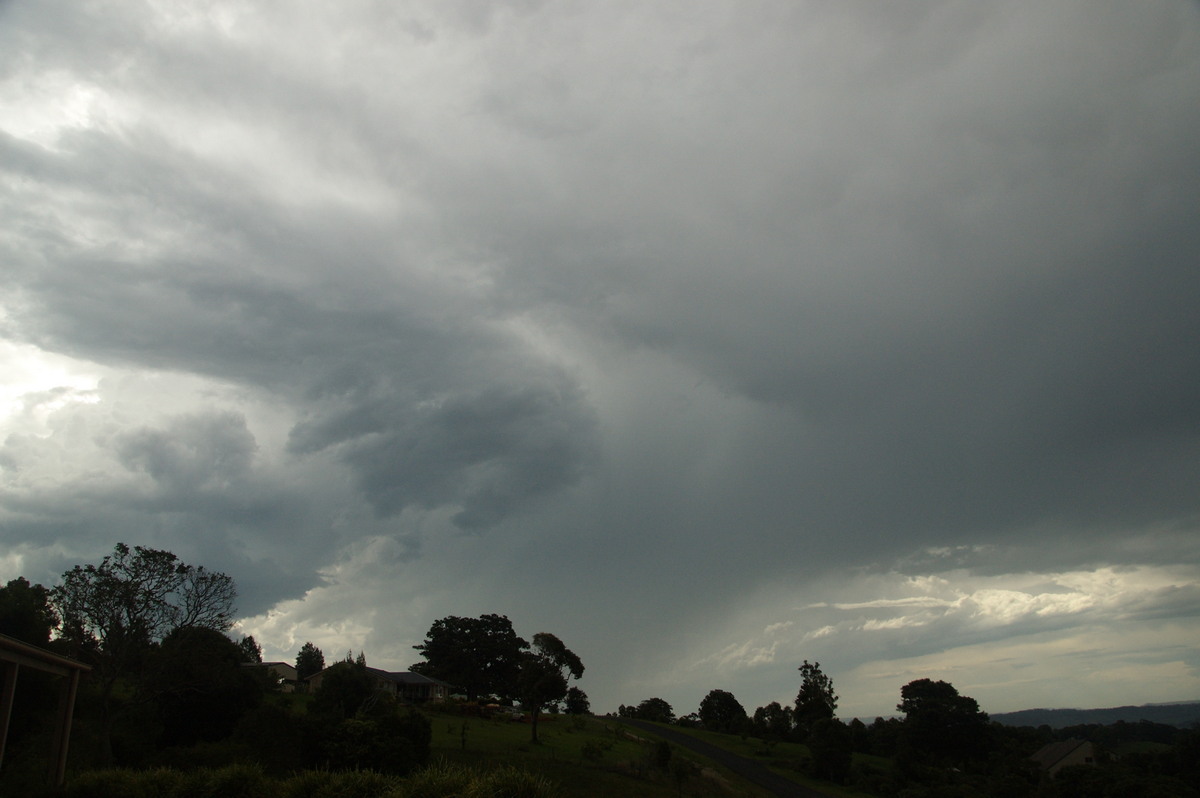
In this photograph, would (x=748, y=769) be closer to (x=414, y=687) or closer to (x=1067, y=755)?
(x=414, y=687)

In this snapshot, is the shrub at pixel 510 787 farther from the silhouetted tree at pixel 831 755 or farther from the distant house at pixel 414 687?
the distant house at pixel 414 687

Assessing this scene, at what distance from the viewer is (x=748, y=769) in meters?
74.3

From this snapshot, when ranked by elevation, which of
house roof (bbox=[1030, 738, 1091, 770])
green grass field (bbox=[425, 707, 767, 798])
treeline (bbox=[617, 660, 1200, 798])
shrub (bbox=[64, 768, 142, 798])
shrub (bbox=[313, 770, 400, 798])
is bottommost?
house roof (bbox=[1030, 738, 1091, 770])

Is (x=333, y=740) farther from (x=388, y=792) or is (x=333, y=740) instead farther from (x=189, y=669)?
(x=388, y=792)

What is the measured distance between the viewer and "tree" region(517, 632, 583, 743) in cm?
6506

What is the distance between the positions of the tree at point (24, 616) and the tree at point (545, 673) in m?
38.1

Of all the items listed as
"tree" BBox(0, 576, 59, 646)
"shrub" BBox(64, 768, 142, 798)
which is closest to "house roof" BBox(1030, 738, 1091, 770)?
"shrub" BBox(64, 768, 142, 798)

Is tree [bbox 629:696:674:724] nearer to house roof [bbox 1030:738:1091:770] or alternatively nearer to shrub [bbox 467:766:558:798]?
house roof [bbox 1030:738:1091:770]

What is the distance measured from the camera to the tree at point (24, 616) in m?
51.5

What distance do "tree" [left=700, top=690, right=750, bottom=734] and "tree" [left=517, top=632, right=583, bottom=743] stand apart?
2399 inches

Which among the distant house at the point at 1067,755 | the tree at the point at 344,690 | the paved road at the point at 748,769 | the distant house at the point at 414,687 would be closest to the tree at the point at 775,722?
the paved road at the point at 748,769

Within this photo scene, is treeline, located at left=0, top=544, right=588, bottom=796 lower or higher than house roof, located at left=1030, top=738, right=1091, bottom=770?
higher

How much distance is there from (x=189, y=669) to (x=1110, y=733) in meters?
187

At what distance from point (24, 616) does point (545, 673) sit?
1688 inches
